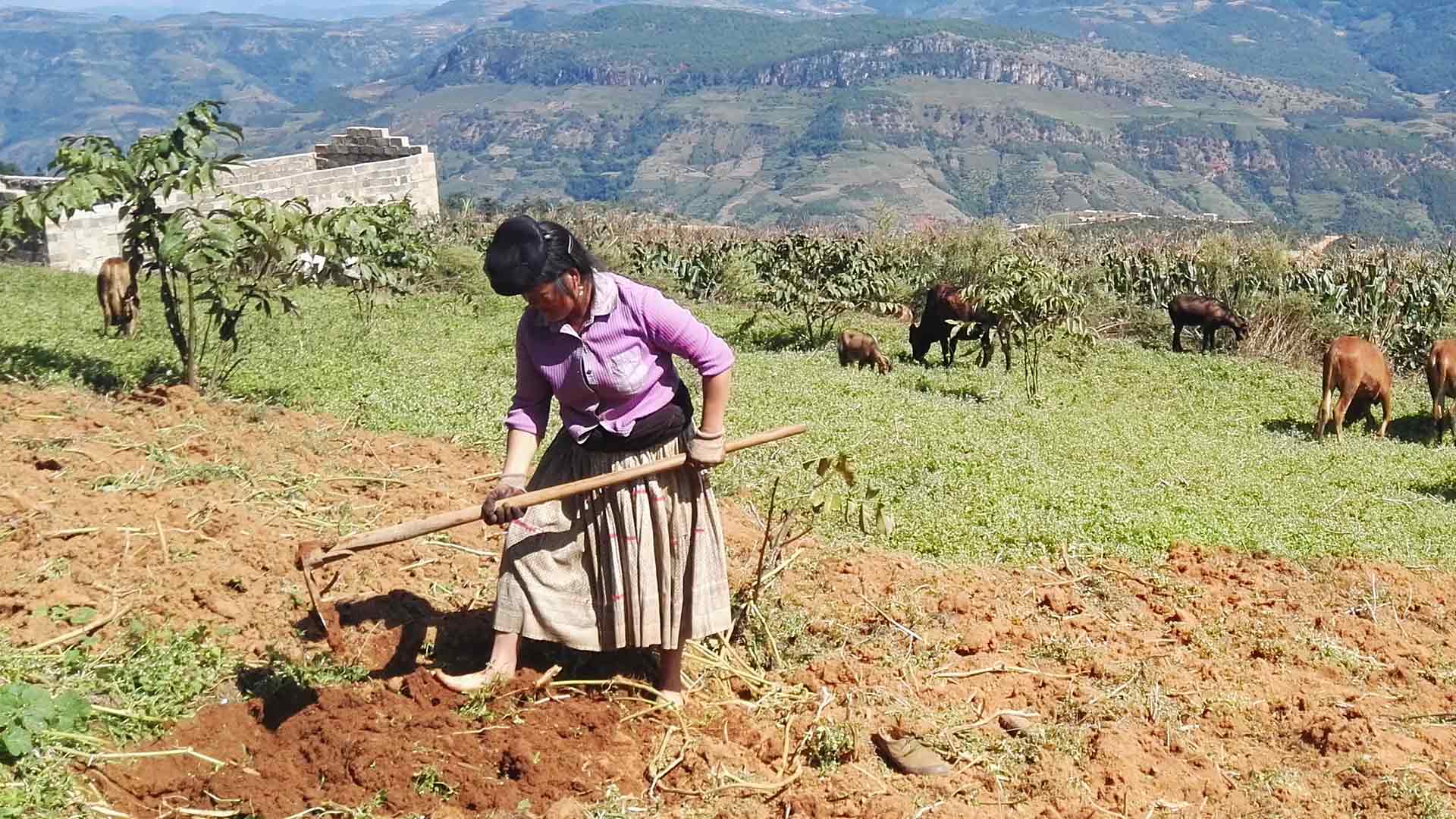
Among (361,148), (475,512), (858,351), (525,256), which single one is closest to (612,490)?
(475,512)

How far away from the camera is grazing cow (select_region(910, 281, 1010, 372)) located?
13461 mm

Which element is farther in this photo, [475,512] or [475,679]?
[475,679]

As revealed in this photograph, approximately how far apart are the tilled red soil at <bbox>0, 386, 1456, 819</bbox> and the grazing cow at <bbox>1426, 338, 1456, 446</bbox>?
509cm

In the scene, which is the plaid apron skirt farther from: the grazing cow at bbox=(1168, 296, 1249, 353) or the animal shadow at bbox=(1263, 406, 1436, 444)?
the grazing cow at bbox=(1168, 296, 1249, 353)

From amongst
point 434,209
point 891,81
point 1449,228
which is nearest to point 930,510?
point 434,209

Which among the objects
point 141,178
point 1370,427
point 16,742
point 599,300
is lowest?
point 1370,427

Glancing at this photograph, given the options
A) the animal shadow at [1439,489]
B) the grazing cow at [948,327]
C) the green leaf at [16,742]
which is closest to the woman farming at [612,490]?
the green leaf at [16,742]

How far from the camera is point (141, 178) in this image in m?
8.33

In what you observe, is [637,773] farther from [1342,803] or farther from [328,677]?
[1342,803]

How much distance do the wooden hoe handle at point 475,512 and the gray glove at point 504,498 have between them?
0.03 metres

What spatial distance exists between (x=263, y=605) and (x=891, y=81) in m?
178

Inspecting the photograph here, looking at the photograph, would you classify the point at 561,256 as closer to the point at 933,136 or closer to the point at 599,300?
the point at 599,300

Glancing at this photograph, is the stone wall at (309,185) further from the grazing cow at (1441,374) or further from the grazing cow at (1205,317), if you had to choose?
the grazing cow at (1441,374)

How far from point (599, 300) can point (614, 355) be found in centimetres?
19
